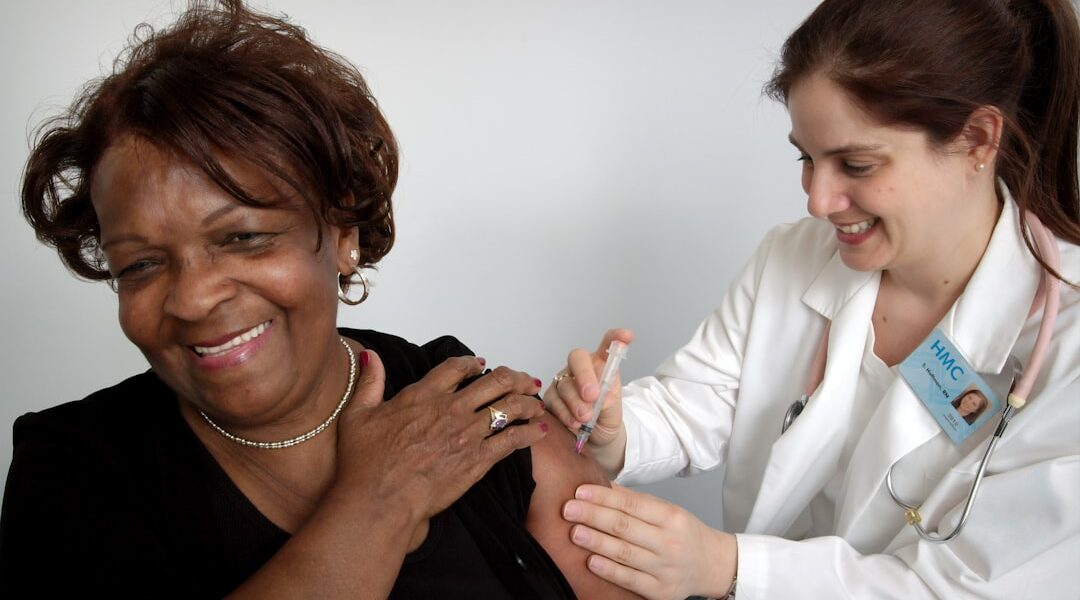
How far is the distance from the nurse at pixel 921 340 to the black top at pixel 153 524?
0.54 feet

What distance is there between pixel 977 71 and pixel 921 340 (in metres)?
0.49

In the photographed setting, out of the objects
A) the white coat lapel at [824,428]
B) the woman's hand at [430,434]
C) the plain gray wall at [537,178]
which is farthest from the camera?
the plain gray wall at [537,178]

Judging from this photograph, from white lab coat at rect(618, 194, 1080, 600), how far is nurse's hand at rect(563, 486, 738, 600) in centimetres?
12

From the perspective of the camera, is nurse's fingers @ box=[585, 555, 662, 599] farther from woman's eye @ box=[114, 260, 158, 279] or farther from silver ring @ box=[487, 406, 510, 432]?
woman's eye @ box=[114, 260, 158, 279]

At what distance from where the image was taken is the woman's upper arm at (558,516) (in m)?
1.38

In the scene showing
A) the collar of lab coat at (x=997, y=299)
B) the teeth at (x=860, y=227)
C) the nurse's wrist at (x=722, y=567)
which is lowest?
the nurse's wrist at (x=722, y=567)

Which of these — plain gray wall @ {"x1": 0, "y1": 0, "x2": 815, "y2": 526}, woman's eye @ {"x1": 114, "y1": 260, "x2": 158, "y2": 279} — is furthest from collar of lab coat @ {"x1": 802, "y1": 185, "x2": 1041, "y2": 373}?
woman's eye @ {"x1": 114, "y1": 260, "x2": 158, "y2": 279}

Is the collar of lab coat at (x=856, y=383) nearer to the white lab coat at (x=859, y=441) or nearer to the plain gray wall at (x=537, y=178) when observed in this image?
the white lab coat at (x=859, y=441)

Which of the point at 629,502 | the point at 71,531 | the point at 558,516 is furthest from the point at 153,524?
the point at 629,502

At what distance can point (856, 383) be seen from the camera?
1662mm

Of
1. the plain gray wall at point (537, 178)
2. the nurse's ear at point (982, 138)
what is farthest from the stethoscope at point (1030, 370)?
the plain gray wall at point (537, 178)

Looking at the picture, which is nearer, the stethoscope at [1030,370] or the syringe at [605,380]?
the stethoscope at [1030,370]

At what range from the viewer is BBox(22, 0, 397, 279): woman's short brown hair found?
1.08m

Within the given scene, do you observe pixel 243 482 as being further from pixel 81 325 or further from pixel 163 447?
pixel 81 325
